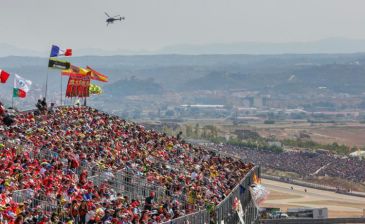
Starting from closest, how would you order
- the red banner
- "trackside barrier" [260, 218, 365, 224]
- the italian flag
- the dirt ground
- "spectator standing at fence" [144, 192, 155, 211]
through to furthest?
"spectator standing at fence" [144, 192, 155, 211], the italian flag, the red banner, "trackside barrier" [260, 218, 365, 224], the dirt ground

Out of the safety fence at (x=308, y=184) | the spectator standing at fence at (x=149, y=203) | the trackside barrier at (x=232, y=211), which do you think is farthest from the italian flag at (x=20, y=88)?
the safety fence at (x=308, y=184)

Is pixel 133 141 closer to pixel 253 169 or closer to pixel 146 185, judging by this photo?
pixel 253 169

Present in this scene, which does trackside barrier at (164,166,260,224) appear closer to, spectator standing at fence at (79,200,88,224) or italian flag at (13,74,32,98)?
spectator standing at fence at (79,200,88,224)

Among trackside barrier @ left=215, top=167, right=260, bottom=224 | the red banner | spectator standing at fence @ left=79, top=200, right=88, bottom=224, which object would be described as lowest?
trackside barrier @ left=215, top=167, right=260, bottom=224

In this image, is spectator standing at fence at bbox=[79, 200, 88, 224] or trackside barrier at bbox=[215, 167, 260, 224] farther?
trackside barrier at bbox=[215, 167, 260, 224]

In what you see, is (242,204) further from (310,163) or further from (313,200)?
(310,163)

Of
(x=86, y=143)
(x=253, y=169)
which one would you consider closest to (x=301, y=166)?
(x=253, y=169)

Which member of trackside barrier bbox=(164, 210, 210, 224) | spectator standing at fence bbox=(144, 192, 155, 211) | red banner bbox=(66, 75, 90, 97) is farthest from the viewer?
red banner bbox=(66, 75, 90, 97)

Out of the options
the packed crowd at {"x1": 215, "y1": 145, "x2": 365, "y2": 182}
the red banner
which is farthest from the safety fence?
the red banner
